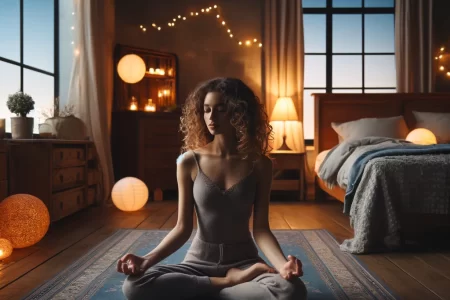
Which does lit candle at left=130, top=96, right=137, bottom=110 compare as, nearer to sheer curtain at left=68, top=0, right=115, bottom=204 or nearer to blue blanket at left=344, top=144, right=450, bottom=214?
sheer curtain at left=68, top=0, right=115, bottom=204

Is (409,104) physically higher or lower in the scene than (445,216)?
higher

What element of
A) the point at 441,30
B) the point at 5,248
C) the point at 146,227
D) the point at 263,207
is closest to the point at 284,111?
the point at 441,30

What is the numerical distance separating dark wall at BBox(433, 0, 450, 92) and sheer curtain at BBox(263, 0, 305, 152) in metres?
1.52

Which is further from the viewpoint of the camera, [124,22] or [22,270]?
[124,22]

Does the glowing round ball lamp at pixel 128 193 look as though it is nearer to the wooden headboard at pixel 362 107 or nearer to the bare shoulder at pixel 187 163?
the wooden headboard at pixel 362 107

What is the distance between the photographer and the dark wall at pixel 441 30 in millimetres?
5051

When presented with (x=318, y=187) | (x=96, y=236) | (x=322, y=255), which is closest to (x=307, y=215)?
(x=318, y=187)

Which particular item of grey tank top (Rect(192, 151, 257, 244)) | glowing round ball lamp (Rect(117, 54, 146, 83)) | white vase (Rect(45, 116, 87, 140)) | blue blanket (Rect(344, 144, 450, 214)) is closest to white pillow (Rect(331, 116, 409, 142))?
blue blanket (Rect(344, 144, 450, 214))

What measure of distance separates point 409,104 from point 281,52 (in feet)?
4.83

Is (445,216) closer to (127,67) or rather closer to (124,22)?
(127,67)

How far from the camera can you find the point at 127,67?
456cm

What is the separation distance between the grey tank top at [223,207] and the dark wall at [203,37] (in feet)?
12.3

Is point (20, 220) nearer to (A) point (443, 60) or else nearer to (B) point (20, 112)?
(B) point (20, 112)

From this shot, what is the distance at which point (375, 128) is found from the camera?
14.1 feet
